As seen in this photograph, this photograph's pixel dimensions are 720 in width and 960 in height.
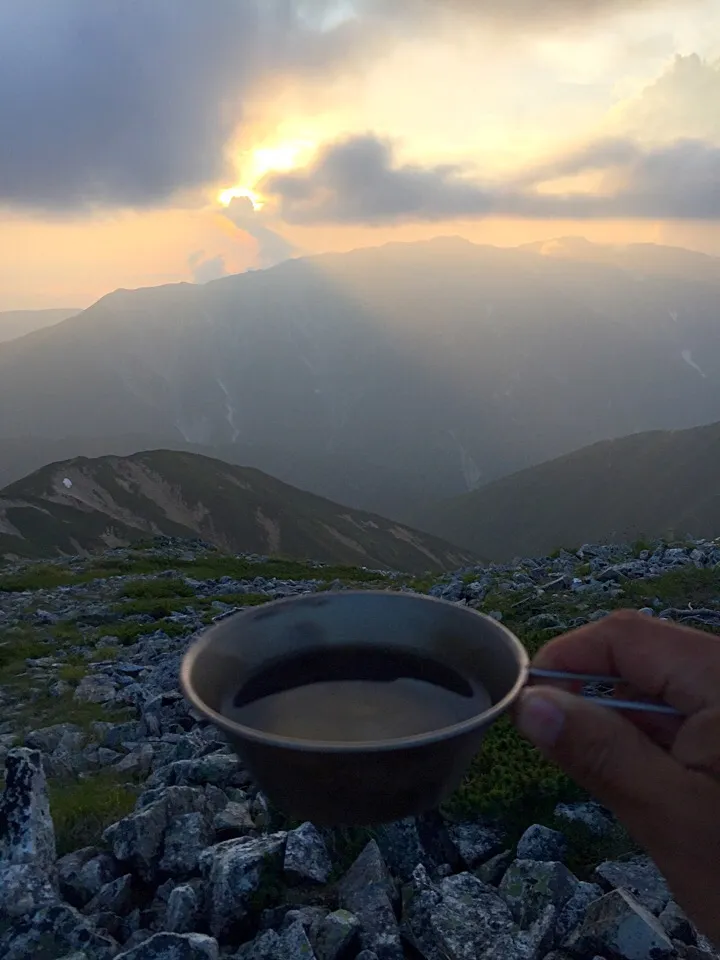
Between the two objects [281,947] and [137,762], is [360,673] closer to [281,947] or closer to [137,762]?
[281,947]

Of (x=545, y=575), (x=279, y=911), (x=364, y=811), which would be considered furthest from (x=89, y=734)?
(x=545, y=575)

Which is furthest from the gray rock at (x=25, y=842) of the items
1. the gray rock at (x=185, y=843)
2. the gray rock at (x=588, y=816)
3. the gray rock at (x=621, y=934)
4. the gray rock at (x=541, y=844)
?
the gray rock at (x=588, y=816)

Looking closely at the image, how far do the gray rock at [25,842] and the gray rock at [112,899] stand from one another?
25cm

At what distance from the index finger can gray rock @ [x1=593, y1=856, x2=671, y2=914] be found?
1.91m

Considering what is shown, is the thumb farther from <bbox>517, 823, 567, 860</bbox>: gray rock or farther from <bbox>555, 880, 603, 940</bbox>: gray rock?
<bbox>517, 823, 567, 860</bbox>: gray rock

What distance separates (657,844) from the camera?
2.78 meters

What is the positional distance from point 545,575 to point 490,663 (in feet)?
43.1

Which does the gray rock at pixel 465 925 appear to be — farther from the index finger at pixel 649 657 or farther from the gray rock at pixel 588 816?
the index finger at pixel 649 657

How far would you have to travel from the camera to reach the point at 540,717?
9.01 ft

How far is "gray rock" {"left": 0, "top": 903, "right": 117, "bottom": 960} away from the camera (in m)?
3.92

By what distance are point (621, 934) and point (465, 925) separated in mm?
898

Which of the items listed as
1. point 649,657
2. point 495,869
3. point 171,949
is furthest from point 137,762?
point 649,657

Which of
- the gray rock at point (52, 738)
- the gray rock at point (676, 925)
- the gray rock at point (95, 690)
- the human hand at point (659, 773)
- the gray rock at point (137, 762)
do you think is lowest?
the gray rock at point (95, 690)

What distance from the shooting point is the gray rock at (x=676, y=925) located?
3900 mm
